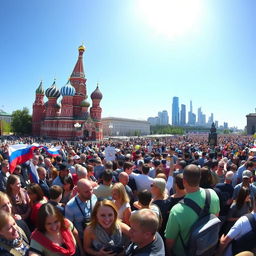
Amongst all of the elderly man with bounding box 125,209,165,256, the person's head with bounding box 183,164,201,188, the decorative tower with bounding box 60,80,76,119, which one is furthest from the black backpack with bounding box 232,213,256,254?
the decorative tower with bounding box 60,80,76,119

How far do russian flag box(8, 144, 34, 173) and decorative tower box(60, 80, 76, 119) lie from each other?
4481cm

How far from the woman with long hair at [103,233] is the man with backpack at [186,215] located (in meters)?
0.64

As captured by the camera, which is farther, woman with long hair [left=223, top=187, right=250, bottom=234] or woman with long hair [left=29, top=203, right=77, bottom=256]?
woman with long hair [left=223, top=187, right=250, bottom=234]

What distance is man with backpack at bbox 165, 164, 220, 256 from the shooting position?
2.89 meters

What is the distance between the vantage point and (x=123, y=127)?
388ft

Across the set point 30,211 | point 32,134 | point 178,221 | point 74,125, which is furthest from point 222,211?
point 32,134

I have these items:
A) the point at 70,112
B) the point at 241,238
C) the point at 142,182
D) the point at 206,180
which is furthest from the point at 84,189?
the point at 70,112

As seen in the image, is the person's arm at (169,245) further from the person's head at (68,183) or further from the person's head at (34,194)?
the person's head at (68,183)

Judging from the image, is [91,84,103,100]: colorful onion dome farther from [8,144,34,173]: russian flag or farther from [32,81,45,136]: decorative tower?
[8,144,34,173]: russian flag

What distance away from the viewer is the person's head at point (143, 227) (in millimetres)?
2400

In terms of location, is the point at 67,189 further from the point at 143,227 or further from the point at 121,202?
the point at 143,227

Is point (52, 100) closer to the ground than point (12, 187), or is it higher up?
higher up

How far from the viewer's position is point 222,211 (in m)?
4.51

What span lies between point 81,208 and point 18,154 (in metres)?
4.37
